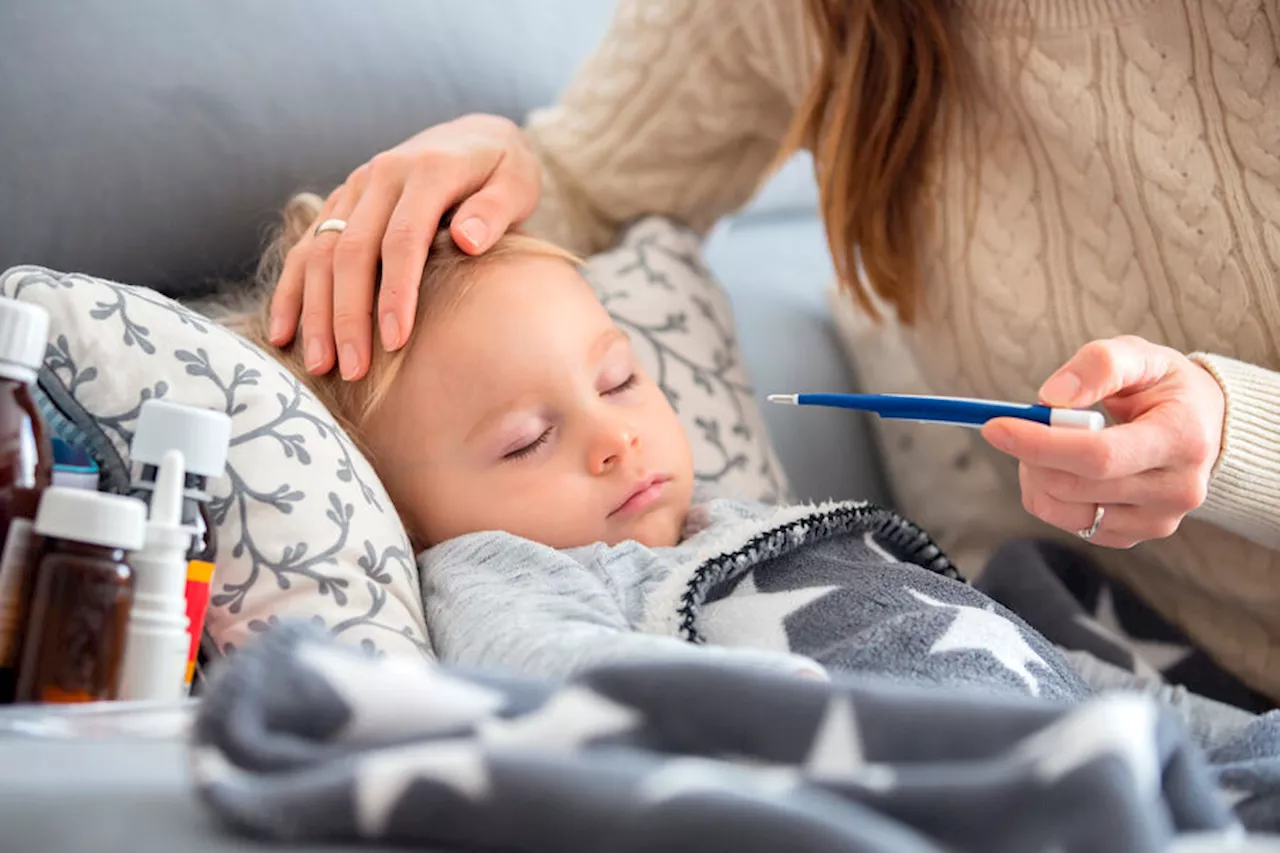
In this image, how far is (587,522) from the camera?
870 mm

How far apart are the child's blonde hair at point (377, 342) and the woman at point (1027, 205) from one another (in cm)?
2

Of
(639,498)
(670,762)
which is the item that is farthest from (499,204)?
(670,762)

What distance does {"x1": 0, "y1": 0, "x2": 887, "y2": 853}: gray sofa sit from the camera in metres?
1.02

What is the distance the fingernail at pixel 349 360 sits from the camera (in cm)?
87

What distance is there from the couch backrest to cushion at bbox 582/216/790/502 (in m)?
0.25

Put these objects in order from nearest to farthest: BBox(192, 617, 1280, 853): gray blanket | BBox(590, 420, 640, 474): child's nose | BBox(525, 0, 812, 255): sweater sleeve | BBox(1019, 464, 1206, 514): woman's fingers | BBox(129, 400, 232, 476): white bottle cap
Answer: BBox(192, 617, 1280, 853): gray blanket → BBox(129, 400, 232, 476): white bottle cap → BBox(1019, 464, 1206, 514): woman's fingers → BBox(590, 420, 640, 474): child's nose → BBox(525, 0, 812, 255): sweater sleeve

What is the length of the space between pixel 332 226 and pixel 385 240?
0.19 feet

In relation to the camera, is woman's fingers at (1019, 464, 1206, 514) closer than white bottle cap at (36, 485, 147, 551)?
No

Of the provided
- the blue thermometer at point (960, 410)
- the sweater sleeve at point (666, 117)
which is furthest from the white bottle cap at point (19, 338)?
the sweater sleeve at point (666, 117)

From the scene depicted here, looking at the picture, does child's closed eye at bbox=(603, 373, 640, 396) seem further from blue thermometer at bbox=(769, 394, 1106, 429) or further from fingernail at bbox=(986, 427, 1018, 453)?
fingernail at bbox=(986, 427, 1018, 453)

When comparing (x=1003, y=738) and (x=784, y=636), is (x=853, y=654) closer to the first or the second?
(x=784, y=636)

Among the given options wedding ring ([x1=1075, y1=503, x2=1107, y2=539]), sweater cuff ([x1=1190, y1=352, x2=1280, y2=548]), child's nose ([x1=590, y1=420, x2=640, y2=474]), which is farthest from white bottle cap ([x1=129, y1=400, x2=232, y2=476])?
sweater cuff ([x1=1190, y1=352, x2=1280, y2=548])

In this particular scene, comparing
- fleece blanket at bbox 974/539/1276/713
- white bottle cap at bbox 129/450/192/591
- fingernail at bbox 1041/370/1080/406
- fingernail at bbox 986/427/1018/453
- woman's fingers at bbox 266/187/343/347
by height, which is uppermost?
woman's fingers at bbox 266/187/343/347

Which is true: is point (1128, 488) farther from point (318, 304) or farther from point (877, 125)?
point (318, 304)
